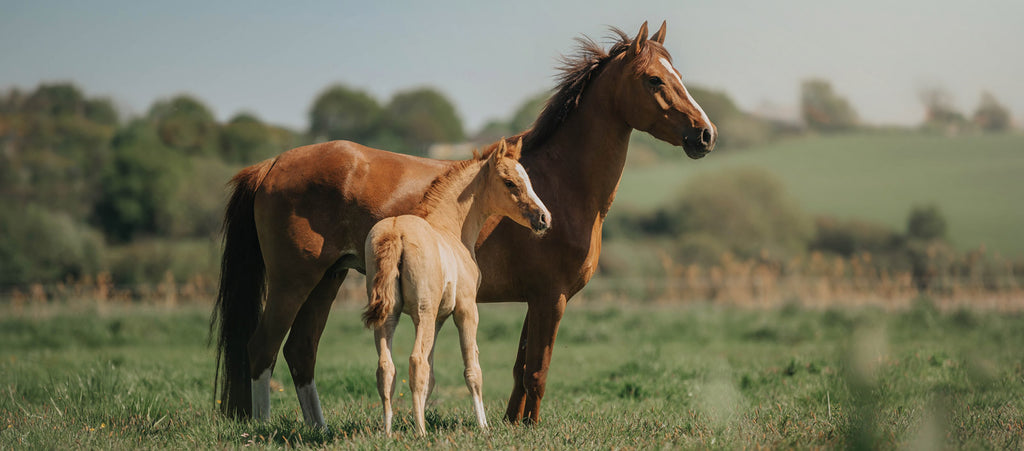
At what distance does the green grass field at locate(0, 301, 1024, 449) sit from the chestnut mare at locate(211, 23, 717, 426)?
61 cm

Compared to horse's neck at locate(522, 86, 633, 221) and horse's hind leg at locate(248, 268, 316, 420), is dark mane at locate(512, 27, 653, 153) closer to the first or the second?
horse's neck at locate(522, 86, 633, 221)

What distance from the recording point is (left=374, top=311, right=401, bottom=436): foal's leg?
4695 mm

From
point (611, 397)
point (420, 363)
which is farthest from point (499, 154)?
point (611, 397)

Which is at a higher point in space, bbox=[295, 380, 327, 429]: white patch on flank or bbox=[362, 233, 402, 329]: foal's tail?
bbox=[362, 233, 402, 329]: foal's tail

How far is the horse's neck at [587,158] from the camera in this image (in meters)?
6.10

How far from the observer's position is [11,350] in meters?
15.4

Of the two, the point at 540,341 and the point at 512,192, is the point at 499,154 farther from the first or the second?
the point at 540,341

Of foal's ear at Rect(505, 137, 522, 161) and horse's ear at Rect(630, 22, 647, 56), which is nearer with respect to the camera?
foal's ear at Rect(505, 137, 522, 161)

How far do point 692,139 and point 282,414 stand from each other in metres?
3.90

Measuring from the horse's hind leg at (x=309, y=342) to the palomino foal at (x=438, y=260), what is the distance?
4.76 ft

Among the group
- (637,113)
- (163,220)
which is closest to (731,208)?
(163,220)

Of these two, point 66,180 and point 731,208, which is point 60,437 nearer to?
point 66,180

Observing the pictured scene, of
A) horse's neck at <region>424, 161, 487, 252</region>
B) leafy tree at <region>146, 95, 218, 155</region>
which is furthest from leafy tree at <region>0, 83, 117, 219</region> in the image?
horse's neck at <region>424, 161, 487, 252</region>

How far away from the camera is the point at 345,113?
46.1 m
